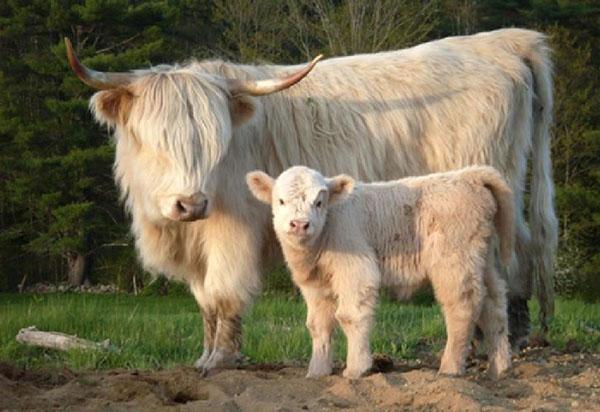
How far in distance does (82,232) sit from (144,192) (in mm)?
19894

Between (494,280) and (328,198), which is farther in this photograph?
(494,280)

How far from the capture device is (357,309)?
6332 mm

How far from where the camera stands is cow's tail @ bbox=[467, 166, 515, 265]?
6.88 m

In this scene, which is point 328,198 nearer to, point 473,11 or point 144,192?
point 144,192

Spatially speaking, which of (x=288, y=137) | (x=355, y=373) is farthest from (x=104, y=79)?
(x=355, y=373)

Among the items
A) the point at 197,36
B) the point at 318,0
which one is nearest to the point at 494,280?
the point at 318,0

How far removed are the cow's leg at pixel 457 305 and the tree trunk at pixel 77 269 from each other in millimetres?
22765

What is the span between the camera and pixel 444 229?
21.9ft

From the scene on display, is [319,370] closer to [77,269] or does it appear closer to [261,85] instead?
[261,85]

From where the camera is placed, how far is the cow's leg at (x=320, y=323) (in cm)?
663

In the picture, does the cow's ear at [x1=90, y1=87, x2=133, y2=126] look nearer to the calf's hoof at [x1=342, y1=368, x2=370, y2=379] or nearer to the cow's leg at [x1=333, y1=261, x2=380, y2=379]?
the cow's leg at [x1=333, y1=261, x2=380, y2=379]

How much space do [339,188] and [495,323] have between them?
1.36 meters

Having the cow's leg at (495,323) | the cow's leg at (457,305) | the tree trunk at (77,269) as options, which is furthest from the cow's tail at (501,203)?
the tree trunk at (77,269)

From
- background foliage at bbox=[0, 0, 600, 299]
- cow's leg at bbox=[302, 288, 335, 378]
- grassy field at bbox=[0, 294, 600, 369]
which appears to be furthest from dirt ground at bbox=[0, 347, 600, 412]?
background foliage at bbox=[0, 0, 600, 299]
